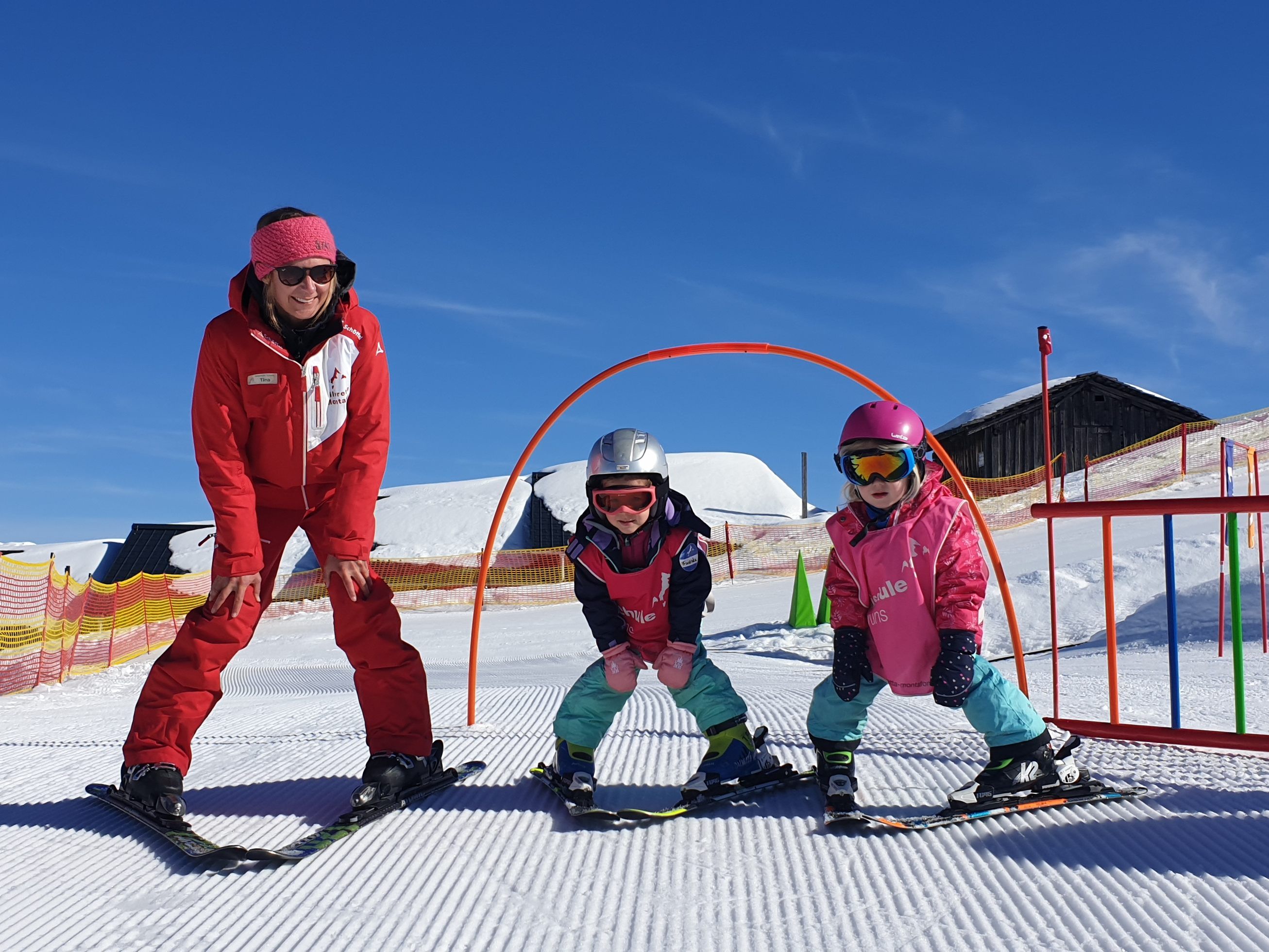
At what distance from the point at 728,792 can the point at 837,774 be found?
359 mm

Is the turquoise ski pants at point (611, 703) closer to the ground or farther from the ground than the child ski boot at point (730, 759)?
farther from the ground

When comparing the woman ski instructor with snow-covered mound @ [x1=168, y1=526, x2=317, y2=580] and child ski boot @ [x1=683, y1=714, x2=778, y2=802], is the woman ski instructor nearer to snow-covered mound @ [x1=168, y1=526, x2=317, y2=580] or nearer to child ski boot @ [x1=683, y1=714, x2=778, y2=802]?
child ski boot @ [x1=683, y1=714, x2=778, y2=802]

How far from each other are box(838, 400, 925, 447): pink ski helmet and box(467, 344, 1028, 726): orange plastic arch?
0.33 metres

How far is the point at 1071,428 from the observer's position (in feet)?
116

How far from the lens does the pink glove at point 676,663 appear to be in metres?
3.30

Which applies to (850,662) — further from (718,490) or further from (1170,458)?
(718,490)

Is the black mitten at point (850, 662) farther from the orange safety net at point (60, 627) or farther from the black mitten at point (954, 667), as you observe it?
the orange safety net at point (60, 627)

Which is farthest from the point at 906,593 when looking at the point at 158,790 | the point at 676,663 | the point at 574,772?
the point at 158,790

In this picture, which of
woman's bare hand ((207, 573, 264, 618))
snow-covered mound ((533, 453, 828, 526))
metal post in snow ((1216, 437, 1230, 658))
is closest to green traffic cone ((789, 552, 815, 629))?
metal post in snow ((1216, 437, 1230, 658))

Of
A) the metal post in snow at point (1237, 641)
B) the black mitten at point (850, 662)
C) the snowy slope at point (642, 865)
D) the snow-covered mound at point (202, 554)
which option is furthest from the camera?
the snow-covered mound at point (202, 554)

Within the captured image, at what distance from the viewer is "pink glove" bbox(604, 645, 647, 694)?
11.0 feet

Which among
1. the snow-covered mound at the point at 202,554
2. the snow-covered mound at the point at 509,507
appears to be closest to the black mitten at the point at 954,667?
the snow-covered mound at the point at 509,507

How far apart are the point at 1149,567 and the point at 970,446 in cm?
2332

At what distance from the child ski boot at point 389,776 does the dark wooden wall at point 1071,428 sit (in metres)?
32.9
